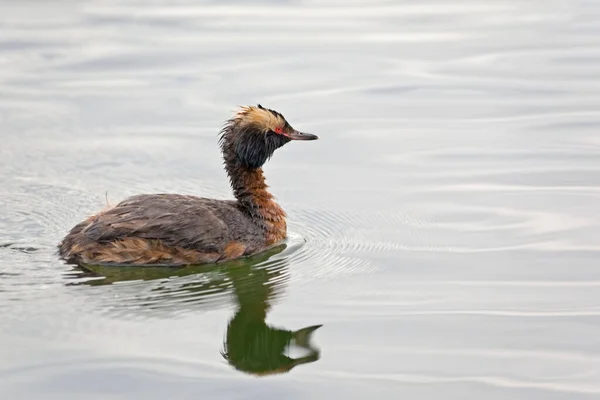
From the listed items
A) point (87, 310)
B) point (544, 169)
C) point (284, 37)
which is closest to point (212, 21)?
point (284, 37)

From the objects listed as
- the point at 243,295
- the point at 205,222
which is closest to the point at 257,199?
the point at 205,222

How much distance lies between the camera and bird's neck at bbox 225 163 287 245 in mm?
12312

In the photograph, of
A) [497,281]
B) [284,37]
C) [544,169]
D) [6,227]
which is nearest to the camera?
[497,281]

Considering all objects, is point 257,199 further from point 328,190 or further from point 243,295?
point 243,295

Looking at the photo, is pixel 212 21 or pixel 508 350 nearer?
pixel 508 350

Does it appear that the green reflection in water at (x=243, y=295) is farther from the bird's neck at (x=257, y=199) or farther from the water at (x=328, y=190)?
the bird's neck at (x=257, y=199)

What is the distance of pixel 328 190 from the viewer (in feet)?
44.1

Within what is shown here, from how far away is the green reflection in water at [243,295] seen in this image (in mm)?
9453

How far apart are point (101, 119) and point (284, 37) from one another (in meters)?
4.24

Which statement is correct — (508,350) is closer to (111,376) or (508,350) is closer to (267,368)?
(267,368)

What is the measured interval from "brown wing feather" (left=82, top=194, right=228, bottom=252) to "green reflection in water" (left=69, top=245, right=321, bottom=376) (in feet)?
0.79

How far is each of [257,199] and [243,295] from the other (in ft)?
6.06

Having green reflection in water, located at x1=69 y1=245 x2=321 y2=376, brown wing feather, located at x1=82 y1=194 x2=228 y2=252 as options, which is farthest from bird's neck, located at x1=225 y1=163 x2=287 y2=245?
brown wing feather, located at x1=82 y1=194 x2=228 y2=252

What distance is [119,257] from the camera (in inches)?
454
